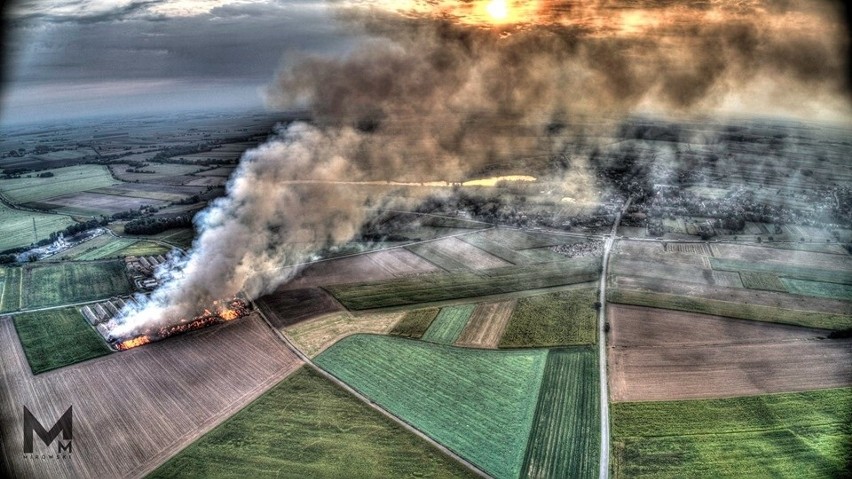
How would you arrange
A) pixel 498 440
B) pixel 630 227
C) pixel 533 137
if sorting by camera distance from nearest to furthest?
pixel 498 440 → pixel 630 227 → pixel 533 137

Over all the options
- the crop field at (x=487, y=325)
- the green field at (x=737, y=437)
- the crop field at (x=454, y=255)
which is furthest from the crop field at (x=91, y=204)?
the green field at (x=737, y=437)

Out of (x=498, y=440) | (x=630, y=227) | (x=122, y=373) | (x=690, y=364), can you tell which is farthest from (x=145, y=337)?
(x=630, y=227)

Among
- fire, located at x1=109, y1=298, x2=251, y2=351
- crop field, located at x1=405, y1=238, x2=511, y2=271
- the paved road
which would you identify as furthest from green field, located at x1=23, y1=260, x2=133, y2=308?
the paved road

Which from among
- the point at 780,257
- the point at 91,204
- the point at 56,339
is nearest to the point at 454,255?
the point at 56,339

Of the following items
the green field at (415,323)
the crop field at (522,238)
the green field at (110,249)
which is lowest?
the green field at (415,323)

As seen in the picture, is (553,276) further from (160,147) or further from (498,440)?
(160,147)

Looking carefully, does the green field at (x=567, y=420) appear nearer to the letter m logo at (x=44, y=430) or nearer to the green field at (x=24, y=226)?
the letter m logo at (x=44, y=430)
